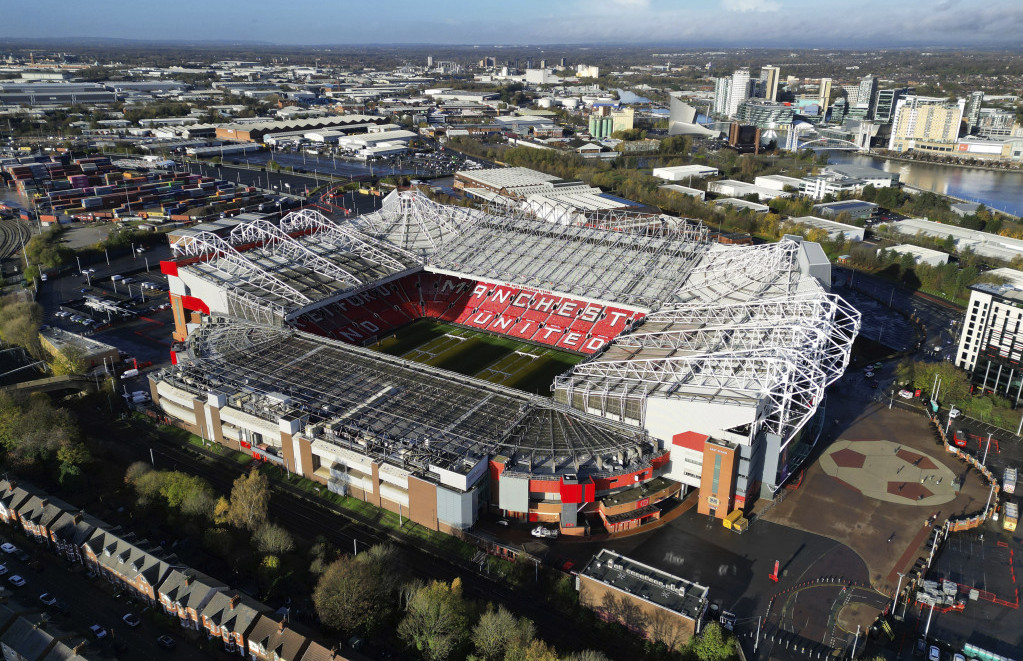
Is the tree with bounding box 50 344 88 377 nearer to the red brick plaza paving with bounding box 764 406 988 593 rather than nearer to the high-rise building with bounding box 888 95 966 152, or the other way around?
the red brick plaza paving with bounding box 764 406 988 593

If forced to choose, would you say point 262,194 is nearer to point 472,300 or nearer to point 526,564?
point 472,300

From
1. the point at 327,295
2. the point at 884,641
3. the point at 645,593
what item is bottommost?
the point at 884,641

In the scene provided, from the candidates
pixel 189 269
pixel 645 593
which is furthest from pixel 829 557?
pixel 189 269

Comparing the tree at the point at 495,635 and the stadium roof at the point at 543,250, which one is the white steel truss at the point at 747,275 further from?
the tree at the point at 495,635

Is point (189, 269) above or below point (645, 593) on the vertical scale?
above

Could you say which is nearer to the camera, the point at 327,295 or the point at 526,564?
the point at 526,564

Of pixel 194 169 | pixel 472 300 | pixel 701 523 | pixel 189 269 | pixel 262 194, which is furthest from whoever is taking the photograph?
pixel 194 169

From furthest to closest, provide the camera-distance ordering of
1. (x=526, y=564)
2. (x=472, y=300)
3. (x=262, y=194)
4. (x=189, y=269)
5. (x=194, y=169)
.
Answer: (x=194, y=169) → (x=262, y=194) → (x=472, y=300) → (x=189, y=269) → (x=526, y=564)
